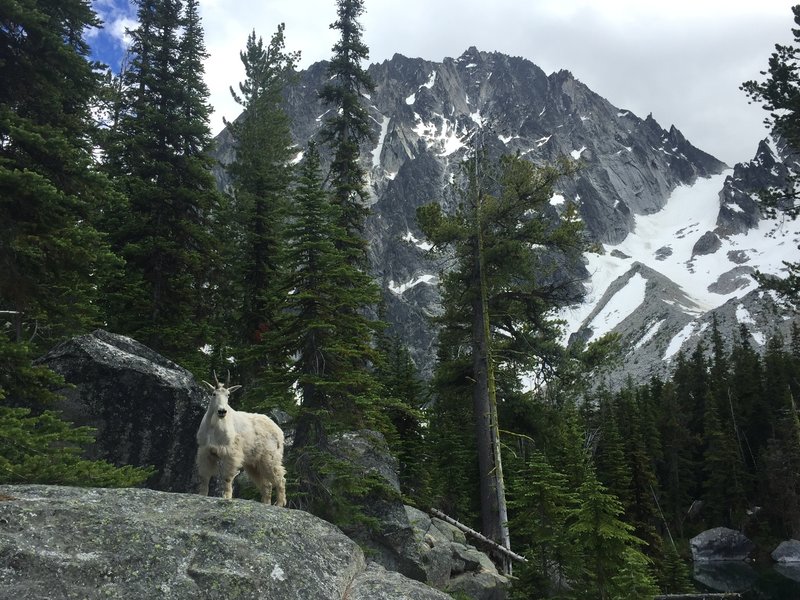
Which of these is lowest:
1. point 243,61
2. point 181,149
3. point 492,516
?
point 492,516

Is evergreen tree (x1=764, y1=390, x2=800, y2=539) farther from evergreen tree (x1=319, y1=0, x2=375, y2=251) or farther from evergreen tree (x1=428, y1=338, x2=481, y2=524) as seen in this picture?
evergreen tree (x1=319, y1=0, x2=375, y2=251)

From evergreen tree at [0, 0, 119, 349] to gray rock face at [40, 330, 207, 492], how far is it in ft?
3.30

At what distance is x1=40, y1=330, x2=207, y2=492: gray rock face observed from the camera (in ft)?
35.9

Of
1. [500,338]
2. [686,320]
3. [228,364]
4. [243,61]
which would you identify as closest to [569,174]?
[500,338]

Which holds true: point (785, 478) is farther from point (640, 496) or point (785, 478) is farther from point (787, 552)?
point (640, 496)

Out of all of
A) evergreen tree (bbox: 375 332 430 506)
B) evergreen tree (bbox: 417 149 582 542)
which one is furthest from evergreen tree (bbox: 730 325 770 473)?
evergreen tree (bbox: 417 149 582 542)

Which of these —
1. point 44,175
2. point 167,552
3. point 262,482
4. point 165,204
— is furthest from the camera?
point 165,204

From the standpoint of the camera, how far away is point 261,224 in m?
21.9

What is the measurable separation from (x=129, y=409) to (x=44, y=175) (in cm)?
469

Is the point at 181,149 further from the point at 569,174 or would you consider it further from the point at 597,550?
the point at 597,550

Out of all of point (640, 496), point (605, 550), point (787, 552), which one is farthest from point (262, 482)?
point (787, 552)

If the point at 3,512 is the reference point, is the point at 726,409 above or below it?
above

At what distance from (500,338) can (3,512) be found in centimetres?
1858

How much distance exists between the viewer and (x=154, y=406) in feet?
37.0
